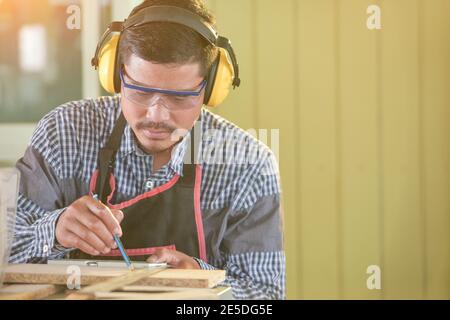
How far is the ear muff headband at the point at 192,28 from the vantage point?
1525 millimetres

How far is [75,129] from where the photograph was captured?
170cm

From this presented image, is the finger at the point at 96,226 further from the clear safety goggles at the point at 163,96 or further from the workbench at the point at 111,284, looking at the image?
the clear safety goggles at the point at 163,96

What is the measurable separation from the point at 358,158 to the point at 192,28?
0.75 metres

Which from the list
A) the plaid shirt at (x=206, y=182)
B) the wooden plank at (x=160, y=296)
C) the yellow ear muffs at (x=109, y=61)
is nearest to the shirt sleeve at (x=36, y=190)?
the plaid shirt at (x=206, y=182)

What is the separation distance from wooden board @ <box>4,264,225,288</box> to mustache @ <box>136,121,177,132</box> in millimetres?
494

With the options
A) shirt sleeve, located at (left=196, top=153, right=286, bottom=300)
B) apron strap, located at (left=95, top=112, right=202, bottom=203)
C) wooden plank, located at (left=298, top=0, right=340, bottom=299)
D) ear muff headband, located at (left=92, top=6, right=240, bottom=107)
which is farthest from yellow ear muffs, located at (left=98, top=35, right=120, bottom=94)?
wooden plank, located at (left=298, top=0, right=340, bottom=299)

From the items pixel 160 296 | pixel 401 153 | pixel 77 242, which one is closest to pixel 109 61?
pixel 77 242

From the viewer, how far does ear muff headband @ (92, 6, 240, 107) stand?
153cm

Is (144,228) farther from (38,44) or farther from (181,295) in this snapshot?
(38,44)

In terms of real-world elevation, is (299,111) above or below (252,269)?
above

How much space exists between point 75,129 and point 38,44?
614 mm
